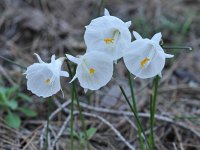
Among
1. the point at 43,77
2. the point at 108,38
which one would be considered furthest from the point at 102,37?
the point at 43,77

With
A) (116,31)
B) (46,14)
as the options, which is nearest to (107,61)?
(116,31)

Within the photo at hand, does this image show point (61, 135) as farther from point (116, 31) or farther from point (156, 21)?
point (156, 21)

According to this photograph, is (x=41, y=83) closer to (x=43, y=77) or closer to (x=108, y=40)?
(x=43, y=77)

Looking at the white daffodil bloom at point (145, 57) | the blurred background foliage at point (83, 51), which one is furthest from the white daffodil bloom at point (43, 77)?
the blurred background foliage at point (83, 51)

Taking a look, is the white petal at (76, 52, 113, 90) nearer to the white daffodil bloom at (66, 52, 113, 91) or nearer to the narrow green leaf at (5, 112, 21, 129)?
the white daffodil bloom at (66, 52, 113, 91)

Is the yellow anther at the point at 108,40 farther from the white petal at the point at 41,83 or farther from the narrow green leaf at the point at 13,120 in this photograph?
the narrow green leaf at the point at 13,120

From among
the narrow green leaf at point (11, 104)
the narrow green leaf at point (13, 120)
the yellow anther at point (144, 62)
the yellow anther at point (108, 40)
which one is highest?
the yellow anther at point (108, 40)
